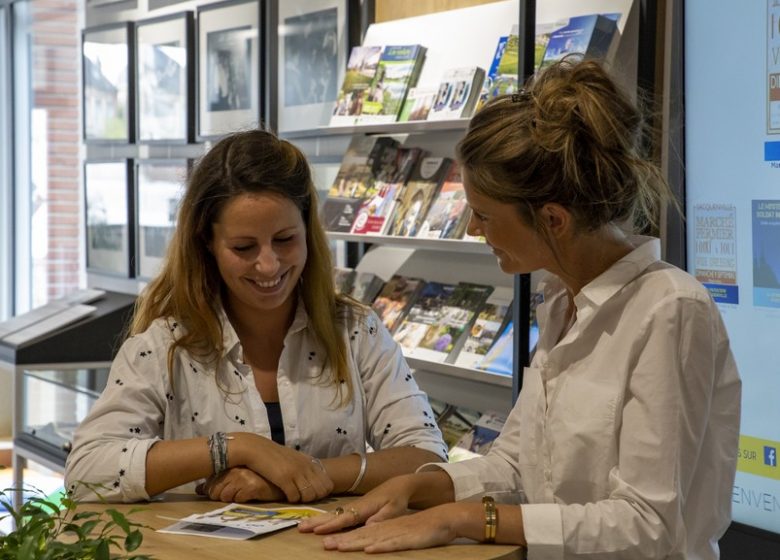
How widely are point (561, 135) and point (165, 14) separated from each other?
4.66 m

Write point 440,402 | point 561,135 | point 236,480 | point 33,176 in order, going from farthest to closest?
point 33,176, point 440,402, point 236,480, point 561,135

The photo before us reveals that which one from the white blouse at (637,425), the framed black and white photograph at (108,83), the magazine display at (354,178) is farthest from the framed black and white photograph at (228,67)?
the white blouse at (637,425)

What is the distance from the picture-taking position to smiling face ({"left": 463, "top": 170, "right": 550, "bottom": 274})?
1812 mm

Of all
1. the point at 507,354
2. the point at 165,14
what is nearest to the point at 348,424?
the point at 507,354

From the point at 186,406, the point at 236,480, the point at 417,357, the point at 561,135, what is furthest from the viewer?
the point at 417,357

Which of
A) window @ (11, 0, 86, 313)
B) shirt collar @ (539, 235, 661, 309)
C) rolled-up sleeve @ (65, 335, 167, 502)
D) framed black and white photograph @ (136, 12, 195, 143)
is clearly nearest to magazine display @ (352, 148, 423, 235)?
rolled-up sleeve @ (65, 335, 167, 502)

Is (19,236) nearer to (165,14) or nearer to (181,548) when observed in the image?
(165,14)

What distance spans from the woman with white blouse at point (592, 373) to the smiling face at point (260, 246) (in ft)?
1.69

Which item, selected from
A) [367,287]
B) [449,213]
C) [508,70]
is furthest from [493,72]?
[367,287]

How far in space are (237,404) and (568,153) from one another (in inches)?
35.9

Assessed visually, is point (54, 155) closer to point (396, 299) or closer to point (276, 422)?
point (396, 299)

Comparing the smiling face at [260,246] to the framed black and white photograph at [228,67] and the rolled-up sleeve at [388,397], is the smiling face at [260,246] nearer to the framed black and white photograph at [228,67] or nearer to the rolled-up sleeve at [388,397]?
the rolled-up sleeve at [388,397]

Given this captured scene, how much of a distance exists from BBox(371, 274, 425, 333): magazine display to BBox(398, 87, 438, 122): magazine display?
62cm

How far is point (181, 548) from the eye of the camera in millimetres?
1726
